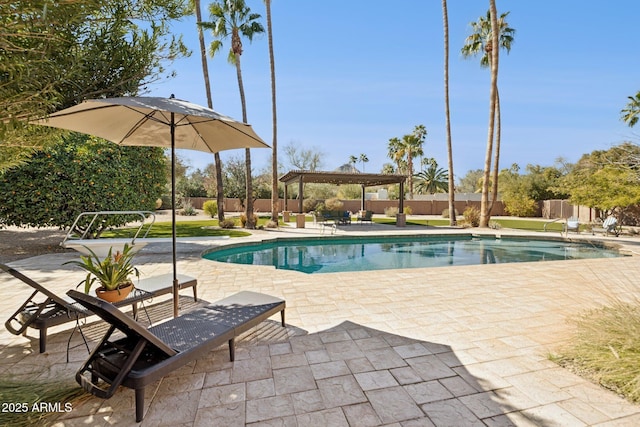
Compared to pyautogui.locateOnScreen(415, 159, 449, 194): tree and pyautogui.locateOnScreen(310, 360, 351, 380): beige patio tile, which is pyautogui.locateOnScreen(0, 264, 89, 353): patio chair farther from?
pyautogui.locateOnScreen(415, 159, 449, 194): tree

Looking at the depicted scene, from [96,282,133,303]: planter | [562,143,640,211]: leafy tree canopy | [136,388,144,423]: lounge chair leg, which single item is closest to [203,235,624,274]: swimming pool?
[562,143,640,211]: leafy tree canopy

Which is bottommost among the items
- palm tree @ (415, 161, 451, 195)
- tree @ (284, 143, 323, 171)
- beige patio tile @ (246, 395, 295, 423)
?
beige patio tile @ (246, 395, 295, 423)

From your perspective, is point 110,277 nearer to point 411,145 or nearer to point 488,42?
point 488,42

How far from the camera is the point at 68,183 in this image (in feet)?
26.3

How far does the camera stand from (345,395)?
2.20 m

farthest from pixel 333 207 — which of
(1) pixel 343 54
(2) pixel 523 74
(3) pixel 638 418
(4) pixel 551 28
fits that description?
(3) pixel 638 418

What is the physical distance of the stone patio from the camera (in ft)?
6.51

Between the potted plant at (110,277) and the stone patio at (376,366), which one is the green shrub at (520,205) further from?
the potted plant at (110,277)

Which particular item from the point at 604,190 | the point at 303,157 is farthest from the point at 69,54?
the point at 303,157

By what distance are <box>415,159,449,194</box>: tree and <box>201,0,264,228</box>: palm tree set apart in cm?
3140

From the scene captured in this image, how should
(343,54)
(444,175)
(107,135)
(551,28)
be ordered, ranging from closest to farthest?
(107,135)
(551,28)
(343,54)
(444,175)

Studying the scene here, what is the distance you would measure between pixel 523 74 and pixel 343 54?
9.38 m

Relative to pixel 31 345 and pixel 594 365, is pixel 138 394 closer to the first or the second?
pixel 31 345

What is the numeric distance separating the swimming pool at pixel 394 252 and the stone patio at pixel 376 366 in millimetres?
4151
